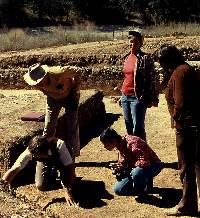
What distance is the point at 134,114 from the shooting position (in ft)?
21.5

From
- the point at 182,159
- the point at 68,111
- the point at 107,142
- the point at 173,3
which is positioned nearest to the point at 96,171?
the point at 68,111

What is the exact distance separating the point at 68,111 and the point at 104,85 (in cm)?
598

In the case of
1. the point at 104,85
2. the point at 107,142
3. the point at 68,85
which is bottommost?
the point at 104,85

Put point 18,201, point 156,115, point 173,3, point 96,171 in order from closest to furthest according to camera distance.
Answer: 1. point 18,201
2. point 96,171
3. point 156,115
4. point 173,3

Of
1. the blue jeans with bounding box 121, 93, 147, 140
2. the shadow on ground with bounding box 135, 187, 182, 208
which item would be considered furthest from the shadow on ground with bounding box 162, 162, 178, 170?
the shadow on ground with bounding box 135, 187, 182, 208

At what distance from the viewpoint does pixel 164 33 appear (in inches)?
700

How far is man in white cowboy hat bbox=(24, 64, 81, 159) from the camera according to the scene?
632 centimetres

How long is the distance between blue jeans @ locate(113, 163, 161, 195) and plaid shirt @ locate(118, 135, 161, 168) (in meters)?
0.06

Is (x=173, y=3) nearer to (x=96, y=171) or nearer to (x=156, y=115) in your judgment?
(x=156, y=115)

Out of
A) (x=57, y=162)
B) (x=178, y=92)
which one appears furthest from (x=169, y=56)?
(x=57, y=162)

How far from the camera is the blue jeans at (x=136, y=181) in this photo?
5742 mm

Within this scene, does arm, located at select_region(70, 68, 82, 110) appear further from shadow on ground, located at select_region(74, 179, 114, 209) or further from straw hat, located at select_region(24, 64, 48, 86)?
shadow on ground, located at select_region(74, 179, 114, 209)

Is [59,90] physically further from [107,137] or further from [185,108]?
[185,108]

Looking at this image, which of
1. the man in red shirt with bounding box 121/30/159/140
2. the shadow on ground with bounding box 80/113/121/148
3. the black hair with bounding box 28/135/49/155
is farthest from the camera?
the shadow on ground with bounding box 80/113/121/148
